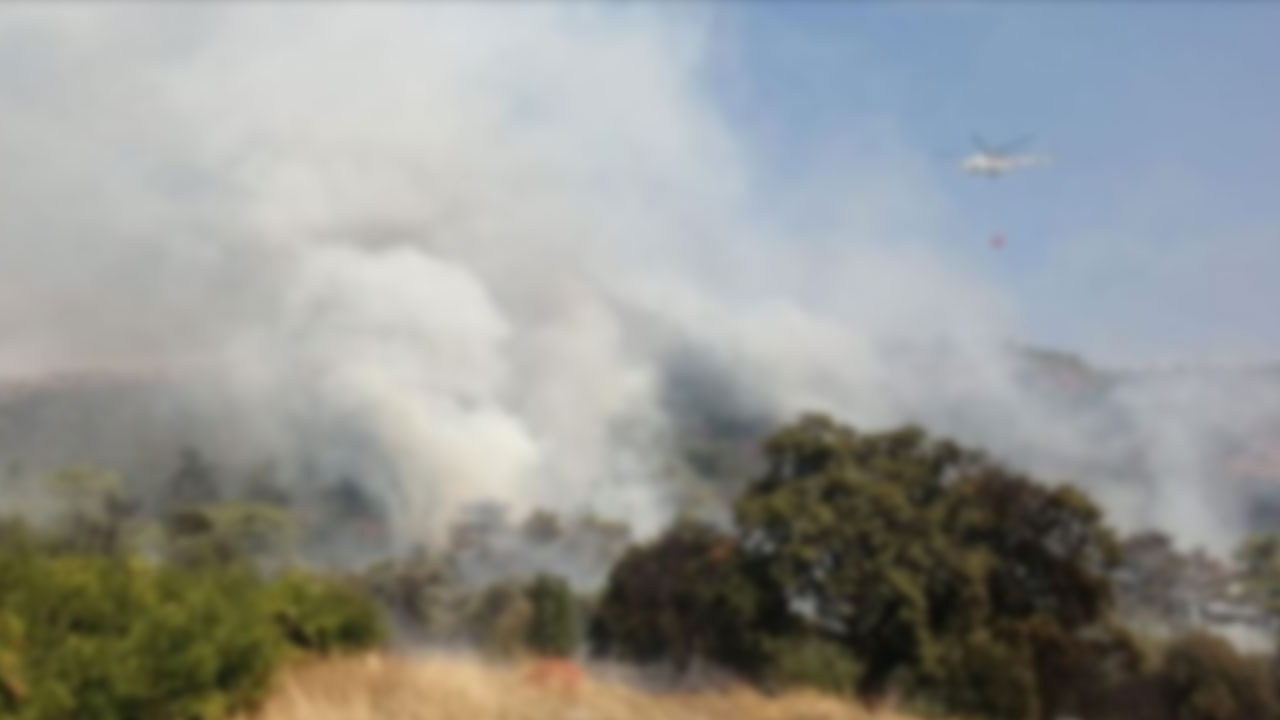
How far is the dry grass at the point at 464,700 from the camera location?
8156mm

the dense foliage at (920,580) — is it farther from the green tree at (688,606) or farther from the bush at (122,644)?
the bush at (122,644)

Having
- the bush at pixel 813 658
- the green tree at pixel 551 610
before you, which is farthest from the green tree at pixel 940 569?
the green tree at pixel 551 610

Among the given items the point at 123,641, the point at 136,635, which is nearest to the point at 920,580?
the point at 136,635

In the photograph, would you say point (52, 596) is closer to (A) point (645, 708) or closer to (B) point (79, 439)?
(A) point (645, 708)

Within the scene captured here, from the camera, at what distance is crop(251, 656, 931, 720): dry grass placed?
8.16 metres

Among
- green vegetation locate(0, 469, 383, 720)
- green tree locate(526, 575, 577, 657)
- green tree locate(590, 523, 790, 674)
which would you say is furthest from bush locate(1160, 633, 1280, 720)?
green vegetation locate(0, 469, 383, 720)

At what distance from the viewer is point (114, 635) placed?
7.44 metres

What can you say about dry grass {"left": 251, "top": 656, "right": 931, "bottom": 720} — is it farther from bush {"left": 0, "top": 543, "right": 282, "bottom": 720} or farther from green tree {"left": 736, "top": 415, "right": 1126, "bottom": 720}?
green tree {"left": 736, "top": 415, "right": 1126, "bottom": 720}

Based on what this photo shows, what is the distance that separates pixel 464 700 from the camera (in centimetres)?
848

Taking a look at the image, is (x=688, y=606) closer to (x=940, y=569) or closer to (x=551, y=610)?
(x=940, y=569)

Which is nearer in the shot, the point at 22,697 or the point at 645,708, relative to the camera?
the point at 22,697

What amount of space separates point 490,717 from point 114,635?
2291 millimetres

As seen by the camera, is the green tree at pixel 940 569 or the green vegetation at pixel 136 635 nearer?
the green vegetation at pixel 136 635

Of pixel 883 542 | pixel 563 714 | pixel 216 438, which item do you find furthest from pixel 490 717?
pixel 216 438
